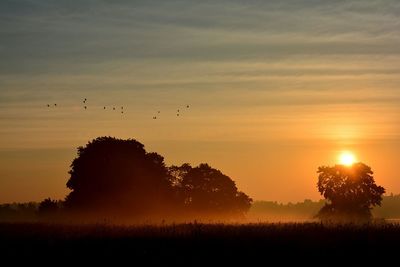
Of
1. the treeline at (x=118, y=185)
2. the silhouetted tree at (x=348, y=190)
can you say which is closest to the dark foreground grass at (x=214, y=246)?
the treeline at (x=118, y=185)

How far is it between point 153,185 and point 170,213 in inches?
141

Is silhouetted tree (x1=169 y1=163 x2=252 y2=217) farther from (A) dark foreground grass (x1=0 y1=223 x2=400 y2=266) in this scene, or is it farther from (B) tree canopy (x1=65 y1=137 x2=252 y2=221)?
(A) dark foreground grass (x1=0 y1=223 x2=400 y2=266)

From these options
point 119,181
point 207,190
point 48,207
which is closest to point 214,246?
point 119,181

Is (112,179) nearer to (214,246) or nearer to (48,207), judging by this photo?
(48,207)

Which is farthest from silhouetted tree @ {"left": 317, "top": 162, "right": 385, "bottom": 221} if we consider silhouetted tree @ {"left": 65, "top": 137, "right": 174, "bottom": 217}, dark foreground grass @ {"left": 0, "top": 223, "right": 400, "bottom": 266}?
dark foreground grass @ {"left": 0, "top": 223, "right": 400, "bottom": 266}

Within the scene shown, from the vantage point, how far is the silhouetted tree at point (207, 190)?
82.0 metres

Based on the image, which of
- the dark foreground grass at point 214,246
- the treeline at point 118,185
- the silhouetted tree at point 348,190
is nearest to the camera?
the dark foreground grass at point 214,246

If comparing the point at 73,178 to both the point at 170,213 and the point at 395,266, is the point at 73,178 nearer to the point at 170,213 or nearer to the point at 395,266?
the point at 170,213

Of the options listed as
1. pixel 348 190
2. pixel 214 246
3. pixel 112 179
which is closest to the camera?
pixel 214 246

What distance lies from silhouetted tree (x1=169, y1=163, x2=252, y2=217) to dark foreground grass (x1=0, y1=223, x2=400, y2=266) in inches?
2066

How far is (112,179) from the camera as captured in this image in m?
60.8

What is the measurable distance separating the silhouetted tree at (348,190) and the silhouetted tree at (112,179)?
2395cm

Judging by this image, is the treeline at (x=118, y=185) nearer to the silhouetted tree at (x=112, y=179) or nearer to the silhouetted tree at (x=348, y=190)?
the silhouetted tree at (x=112, y=179)

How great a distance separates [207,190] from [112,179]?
2534 cm
